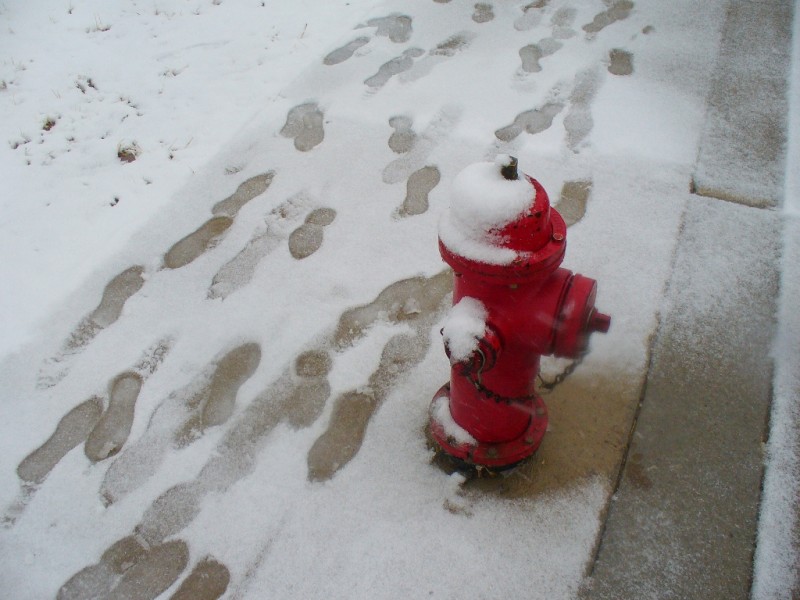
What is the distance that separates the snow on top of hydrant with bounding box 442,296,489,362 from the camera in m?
1.24

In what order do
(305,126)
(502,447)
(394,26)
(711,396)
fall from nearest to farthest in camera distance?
(502,447) < (711,396) < (305,126) < (394,26)

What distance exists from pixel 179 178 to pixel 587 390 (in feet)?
6.56

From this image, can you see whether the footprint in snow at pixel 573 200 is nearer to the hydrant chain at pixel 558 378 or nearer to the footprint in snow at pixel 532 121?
the footprint in snow at pixel 532 121

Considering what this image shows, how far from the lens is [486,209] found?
3.70 ft

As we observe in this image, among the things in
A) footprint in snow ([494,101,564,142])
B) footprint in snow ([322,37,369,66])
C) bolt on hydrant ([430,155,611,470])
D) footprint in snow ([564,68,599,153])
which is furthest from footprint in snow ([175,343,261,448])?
footprint in snow ([322,37,369,66])

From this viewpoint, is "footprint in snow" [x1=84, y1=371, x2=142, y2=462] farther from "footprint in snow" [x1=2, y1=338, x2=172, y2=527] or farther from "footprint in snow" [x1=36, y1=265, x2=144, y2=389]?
"footprint in snow" [x1=36, y1=265, x2=144, y2=389]

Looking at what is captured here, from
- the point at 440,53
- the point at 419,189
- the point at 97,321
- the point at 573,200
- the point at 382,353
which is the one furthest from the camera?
the point at 440,53

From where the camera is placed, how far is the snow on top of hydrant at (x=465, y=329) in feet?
4.06

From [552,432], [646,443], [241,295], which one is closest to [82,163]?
[241,295]

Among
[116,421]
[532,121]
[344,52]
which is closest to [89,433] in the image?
[116,421]

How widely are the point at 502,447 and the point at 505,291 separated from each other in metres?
0.53

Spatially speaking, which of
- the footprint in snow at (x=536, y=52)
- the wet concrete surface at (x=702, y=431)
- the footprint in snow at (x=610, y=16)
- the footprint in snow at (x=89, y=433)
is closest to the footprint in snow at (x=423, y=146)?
the footprint in snow at (x=536, y=52)

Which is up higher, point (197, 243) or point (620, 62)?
point (197, 243)

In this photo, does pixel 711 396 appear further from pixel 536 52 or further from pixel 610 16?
pixel 610 16
